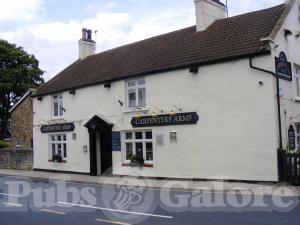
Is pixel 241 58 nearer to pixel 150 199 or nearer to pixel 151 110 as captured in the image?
pixel 151 110

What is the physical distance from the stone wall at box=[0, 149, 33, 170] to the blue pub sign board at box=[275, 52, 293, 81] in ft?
57.6

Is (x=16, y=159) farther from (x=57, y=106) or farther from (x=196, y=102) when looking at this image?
(x=196, y=102)

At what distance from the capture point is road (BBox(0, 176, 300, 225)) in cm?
945

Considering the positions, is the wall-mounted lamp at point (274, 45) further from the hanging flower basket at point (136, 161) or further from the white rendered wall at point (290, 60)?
the hanging flower basket at point (136, 161)

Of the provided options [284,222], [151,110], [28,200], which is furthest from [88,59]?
[284,222]

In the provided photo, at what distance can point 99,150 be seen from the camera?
22.5m

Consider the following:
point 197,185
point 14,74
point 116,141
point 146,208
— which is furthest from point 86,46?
point 14,74

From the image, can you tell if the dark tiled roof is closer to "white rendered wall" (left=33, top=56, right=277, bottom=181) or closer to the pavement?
"white rendered wall" (left=33, top=56, right=277, bottom=181)

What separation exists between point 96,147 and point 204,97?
Result: 7592mm

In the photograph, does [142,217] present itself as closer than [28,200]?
Yes

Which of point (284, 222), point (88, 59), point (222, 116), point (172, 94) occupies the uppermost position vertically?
point (88, 59)

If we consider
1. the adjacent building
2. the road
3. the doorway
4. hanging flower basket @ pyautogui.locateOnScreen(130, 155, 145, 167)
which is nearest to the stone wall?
the adjacent building

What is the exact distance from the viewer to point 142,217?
9.88 metres

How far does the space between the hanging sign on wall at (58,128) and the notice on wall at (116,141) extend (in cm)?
357
